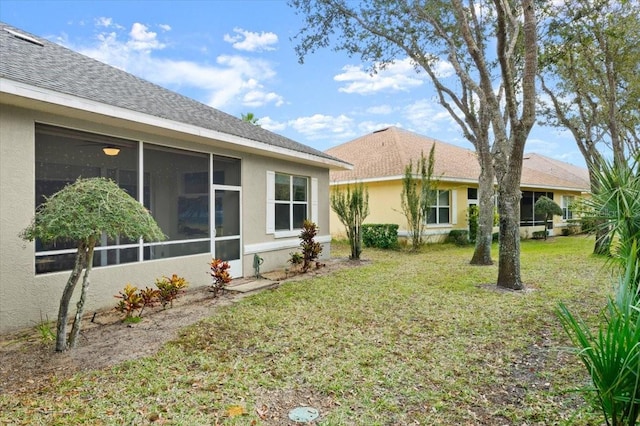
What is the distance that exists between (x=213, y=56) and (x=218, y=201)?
25.1 feet

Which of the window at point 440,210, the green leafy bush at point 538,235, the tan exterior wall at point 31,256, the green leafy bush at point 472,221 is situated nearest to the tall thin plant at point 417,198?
the window at point 440,210

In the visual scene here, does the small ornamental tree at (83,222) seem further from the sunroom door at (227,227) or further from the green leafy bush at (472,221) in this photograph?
the green leafy bush at (472,221)

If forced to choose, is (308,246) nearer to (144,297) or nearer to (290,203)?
(290,203)

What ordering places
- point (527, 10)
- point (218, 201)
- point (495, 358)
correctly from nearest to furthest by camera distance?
point (495, 358) < point (527, 10) < point (218, 201)

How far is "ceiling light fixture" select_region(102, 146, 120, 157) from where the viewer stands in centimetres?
661

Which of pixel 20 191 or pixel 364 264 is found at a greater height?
pixel 20 191

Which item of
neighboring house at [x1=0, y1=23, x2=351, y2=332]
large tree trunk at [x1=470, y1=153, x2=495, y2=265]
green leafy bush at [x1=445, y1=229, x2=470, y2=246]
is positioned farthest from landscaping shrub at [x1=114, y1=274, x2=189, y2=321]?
green leafy bush at [x1=445, y1=229, x2=470, y2=246]

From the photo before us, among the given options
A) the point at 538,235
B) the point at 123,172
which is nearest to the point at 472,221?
the point at 538,235

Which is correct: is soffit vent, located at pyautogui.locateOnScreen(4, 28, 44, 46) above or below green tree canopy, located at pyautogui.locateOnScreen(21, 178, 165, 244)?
above

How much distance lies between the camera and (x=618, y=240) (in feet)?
15.6

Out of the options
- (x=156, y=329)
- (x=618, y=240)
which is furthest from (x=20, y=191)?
(x=618, y=240)

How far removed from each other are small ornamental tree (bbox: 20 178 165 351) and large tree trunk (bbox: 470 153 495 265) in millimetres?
9545

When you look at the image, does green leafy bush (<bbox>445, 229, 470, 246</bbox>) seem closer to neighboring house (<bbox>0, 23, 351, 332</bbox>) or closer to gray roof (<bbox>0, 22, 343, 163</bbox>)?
neighboring house (<bbox>0, 23, 351, 332</bbox>)

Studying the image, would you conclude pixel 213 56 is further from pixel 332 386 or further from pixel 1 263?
pixel 332 386
